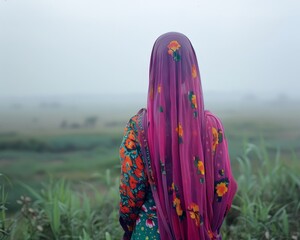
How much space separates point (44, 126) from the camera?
87.7 inches

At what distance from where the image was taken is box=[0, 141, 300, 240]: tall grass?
1.76 m

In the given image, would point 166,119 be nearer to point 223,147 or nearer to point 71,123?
point 223,147

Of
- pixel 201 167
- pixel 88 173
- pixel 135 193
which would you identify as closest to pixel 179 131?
pixel 201 167

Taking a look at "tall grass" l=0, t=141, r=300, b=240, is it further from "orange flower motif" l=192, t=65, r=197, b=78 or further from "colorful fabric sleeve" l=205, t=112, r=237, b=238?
"orange flower motif" l=192, t=65, r=197, b=78

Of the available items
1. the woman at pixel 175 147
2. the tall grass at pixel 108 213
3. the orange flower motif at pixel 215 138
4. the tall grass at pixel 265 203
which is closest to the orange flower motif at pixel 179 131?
the woman at pixel 175 147

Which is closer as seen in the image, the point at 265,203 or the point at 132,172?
the point at 132,172

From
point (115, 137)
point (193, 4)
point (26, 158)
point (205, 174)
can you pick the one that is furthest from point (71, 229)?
point (193, 4)

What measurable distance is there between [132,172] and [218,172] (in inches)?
9.8

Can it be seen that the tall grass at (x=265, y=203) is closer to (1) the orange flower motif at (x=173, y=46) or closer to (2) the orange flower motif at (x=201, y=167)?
(2) the orange flower motif at (x=201, y=167)

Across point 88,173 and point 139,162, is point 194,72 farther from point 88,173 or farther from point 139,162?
point 88,173

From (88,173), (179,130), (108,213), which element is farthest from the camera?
(88,173)

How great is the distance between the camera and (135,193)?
1143 mm

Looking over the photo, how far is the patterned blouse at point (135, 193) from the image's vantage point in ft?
3.63

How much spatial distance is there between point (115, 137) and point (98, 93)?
0.28 metres
